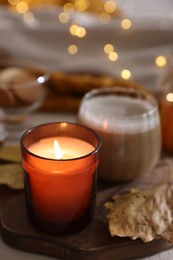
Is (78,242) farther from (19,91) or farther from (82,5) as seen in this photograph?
(82,5)

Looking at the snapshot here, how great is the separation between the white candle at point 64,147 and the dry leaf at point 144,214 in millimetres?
78

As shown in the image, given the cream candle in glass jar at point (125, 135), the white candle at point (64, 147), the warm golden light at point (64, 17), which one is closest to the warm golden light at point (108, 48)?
the warm golden light at point (64, 17)

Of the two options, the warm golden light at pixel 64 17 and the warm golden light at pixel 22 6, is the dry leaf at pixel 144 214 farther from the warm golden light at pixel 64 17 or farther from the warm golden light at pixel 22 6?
the warm golden light at pixel 22 6

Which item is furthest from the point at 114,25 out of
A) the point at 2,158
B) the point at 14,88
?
the point at 2,158

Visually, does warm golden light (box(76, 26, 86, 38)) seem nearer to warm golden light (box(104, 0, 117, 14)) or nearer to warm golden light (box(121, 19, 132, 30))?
warm golden light (box(121, 19, 132, 30))

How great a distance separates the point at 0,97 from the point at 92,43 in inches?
11.5

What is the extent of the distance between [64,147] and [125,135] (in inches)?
3.8

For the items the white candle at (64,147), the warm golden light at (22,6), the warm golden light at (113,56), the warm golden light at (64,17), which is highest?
the warm golden light at (64,17)

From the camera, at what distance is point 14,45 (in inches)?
39.0

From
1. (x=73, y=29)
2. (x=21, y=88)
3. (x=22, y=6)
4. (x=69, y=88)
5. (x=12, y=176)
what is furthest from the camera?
(x=22, y=6)

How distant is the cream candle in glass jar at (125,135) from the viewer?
2.24 feet

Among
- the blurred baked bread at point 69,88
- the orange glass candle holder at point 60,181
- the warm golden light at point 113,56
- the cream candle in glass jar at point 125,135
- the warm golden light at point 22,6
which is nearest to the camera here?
the orange glass candle holder at point 60,181

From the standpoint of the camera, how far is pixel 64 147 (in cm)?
64

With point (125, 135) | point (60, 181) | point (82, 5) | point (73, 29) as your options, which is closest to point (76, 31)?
point (73, 29)
